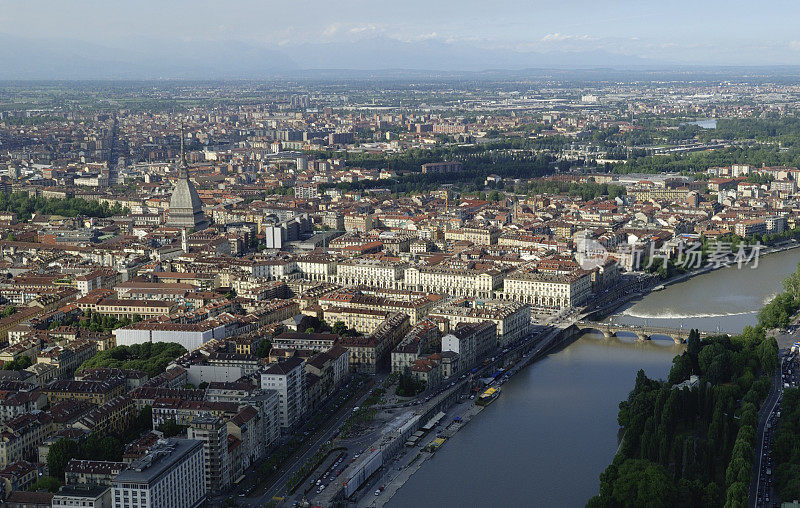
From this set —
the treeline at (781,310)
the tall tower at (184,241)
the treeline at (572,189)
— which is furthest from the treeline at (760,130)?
the tall tower at (184,241)

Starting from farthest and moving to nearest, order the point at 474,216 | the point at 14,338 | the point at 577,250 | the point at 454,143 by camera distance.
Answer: the point at 454,143 → the point at 474,216 → the point at 577,250 → the point at 14,338

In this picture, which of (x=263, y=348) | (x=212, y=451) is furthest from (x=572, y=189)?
(x=212, y=451)

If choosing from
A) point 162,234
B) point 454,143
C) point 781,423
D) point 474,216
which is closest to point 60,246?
point 162,234

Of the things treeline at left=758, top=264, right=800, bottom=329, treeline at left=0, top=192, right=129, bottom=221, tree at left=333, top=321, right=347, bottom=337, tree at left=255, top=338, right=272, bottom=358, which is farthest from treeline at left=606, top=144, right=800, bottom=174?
tree at left=255, top=338, right=272, bottom=358

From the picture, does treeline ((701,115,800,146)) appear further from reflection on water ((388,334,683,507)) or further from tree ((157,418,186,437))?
tree ((157,418,186,437))

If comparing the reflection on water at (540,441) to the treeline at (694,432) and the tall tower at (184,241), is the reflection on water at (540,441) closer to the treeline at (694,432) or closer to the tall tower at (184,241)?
the treeline at (694,432)

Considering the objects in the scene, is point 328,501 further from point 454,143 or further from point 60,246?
point 454,143
